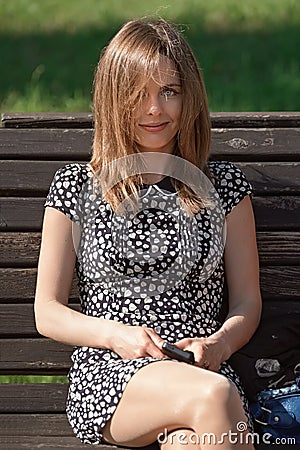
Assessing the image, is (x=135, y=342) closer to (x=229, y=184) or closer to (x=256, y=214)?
(x=229, y=184)

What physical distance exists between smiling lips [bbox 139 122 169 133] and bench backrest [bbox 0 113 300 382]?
53 centimetres

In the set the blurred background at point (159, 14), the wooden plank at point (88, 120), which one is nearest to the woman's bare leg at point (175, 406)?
the wooden plank at point (88, 120)

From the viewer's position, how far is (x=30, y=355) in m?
3.75

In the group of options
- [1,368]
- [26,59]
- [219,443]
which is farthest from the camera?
[26,59]

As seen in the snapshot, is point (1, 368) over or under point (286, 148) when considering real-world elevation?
under

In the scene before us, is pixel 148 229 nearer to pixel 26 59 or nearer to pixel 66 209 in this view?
pixel 66 209

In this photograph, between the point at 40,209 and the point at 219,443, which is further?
the point at 40,209

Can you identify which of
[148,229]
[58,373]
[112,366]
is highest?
[148,229]

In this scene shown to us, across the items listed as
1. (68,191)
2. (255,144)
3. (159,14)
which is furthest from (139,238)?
(159,14)

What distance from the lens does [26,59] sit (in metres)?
7.08

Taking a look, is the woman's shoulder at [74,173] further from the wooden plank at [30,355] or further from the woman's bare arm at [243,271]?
the wooden plank at [30,355]

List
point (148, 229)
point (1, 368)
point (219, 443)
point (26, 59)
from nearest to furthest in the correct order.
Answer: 1. point (219, 443)
2. point (148, 229)
3. point (1, 368)
4. point (26, 59)

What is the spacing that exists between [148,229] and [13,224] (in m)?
0.60

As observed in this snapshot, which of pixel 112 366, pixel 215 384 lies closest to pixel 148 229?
pixel 112 366
